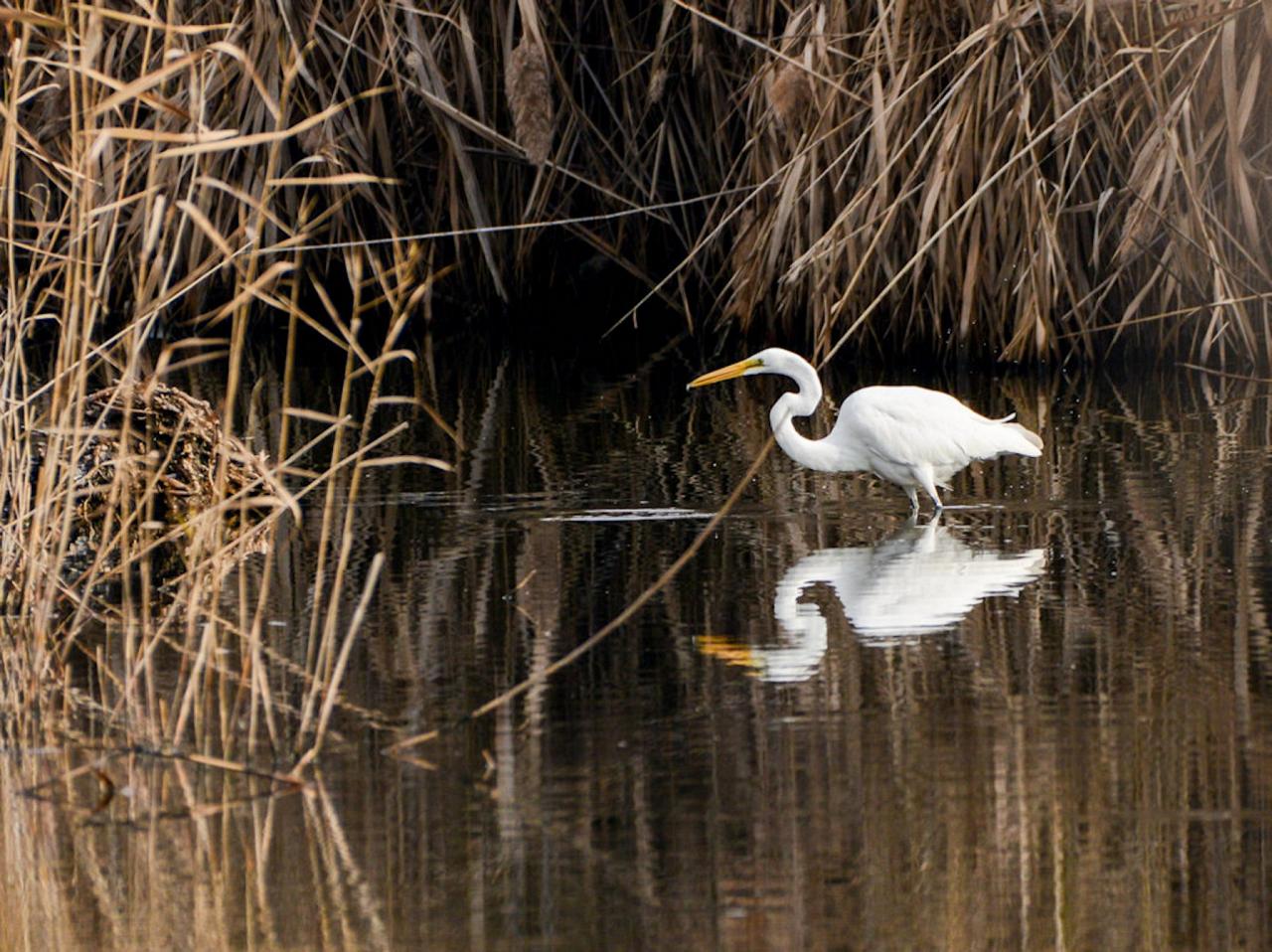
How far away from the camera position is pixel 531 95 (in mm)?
9578

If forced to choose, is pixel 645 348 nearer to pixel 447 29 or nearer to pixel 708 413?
pixel 447 29

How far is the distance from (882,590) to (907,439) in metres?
1.34

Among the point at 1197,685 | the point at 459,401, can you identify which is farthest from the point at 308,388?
the point at 1197,685

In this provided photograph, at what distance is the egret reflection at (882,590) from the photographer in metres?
5.18

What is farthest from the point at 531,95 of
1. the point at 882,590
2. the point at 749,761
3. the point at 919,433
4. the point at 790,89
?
the point at 749,761

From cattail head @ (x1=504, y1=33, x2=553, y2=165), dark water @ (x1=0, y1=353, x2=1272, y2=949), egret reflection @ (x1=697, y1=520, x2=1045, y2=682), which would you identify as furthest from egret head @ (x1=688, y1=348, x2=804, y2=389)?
cattail head @ (x1=504, y1=33, x2=553, y2=165)

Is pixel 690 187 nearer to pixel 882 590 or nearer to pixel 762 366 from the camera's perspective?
pixel 762 366

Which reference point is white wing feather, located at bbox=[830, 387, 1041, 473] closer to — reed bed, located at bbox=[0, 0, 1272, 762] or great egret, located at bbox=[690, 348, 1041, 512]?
great egret, located at bbox=[690, 348, 1041, 512]

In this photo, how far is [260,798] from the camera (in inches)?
156

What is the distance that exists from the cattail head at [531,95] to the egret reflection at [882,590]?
3.32 m

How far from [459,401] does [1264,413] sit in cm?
375

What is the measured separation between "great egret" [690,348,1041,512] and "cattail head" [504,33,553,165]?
7.73 feet

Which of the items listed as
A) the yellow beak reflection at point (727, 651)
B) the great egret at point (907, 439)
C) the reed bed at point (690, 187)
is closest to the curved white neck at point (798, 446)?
the great egret at point (907, 439)

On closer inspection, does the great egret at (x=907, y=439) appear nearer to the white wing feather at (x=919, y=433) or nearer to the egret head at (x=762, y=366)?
the white wing feather at (x=919, y=433)
